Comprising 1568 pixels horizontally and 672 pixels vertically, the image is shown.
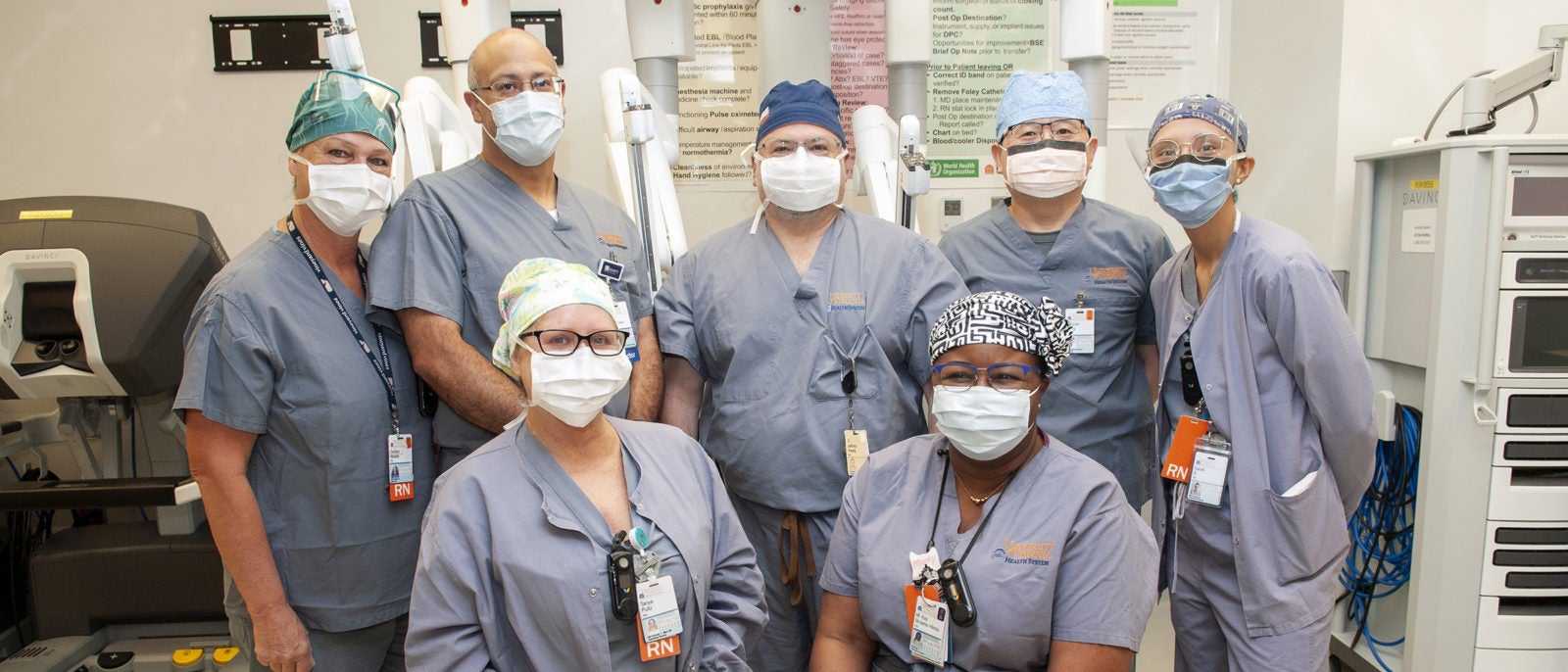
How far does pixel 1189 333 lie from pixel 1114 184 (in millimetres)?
1671

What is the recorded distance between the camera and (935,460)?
1.55 m

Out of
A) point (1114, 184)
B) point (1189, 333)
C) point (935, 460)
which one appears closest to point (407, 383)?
point (935, 460)

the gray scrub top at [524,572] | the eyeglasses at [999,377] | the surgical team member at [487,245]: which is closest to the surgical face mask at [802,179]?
the surgical team member at [487,245]

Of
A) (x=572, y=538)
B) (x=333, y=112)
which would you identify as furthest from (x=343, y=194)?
(x=572, y=538)

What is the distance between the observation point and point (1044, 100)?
6.59 feet

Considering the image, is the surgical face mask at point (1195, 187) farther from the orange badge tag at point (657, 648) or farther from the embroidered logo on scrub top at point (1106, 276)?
the orange badge tag at point (657, 648)

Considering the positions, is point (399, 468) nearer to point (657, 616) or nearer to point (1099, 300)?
point (657, 616)

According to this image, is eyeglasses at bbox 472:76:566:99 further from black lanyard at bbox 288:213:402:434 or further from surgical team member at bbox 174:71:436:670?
black lanyard at bbox 288:213:402:434

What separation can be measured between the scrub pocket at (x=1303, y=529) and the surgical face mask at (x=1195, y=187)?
53cm

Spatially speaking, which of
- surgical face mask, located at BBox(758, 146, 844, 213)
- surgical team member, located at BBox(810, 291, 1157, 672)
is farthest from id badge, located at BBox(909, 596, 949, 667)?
surgical face mask, located at BBox(758, 146, 844, 213)

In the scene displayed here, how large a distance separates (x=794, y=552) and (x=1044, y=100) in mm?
1110

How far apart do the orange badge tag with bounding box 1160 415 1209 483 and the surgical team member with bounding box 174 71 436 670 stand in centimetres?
145

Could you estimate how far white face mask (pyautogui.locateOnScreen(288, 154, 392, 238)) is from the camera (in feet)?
5.40

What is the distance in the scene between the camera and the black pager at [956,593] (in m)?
1.37
